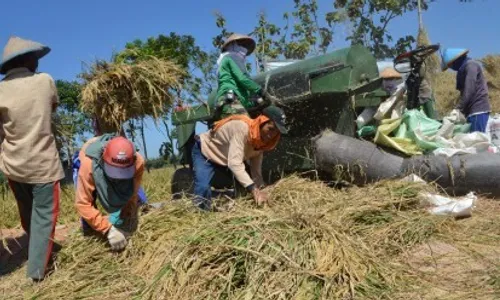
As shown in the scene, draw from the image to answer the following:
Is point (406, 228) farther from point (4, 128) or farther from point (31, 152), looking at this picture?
point (4, 128)

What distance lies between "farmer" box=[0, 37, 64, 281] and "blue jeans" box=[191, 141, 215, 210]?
116cm

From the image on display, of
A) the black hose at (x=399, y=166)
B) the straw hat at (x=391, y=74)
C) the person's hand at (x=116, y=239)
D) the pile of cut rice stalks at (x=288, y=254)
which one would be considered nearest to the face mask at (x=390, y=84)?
the straw hat at (x=391, y=74)

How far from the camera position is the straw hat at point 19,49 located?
3670 millimetres

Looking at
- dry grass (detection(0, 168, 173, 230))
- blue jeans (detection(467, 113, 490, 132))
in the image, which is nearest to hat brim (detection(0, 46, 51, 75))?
dry grass (detection(0, 168, 173, 230))

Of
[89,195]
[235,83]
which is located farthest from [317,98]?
[89,195]

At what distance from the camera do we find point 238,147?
4.00m

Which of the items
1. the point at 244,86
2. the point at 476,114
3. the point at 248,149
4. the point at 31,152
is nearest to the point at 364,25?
the point at 476,114

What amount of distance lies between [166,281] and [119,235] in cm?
93

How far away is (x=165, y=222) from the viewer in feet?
12.4

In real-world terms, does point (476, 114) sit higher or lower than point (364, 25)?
lower

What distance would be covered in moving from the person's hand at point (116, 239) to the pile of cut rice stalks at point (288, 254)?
62 mm

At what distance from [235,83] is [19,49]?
6.54ft

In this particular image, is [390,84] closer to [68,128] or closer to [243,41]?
[243,41]

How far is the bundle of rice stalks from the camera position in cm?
400
